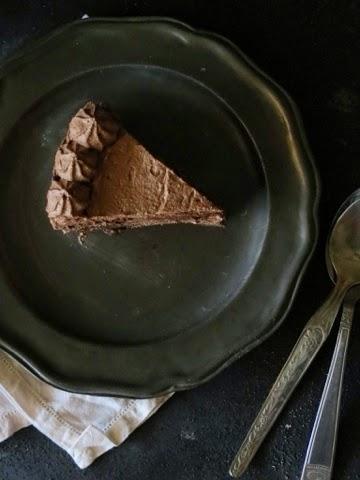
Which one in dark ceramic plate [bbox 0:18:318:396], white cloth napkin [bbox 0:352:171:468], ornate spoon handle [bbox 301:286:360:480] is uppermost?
dark ceramic plate [bbox 0:18:318:396]

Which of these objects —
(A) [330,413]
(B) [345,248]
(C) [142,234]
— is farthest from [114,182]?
(A) [330,413]

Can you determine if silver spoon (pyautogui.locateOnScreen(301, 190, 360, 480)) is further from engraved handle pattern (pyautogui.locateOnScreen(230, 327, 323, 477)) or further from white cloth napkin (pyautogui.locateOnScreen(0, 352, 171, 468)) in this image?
white cloth napkin (pyautogui.locateOnScreen(0, 352, 171, 468))

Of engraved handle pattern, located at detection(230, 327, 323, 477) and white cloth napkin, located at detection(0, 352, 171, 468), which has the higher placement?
white cloth napkin, located at detection(0, 352, 171, 468)

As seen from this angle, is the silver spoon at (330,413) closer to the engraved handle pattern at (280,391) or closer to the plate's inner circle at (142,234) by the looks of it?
the engraved handle pattern at (280,391)

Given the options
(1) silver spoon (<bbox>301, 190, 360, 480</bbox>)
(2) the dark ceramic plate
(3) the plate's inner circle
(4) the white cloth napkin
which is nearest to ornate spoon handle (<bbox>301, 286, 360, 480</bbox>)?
(1) silver spoon (<bbox>301, 190, 360, 480</bbox>)

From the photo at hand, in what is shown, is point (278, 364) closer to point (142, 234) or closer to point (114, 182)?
point (142, 234)

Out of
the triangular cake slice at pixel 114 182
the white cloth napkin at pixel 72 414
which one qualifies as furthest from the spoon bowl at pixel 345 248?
the white cloth napkin at pixel 72 414
